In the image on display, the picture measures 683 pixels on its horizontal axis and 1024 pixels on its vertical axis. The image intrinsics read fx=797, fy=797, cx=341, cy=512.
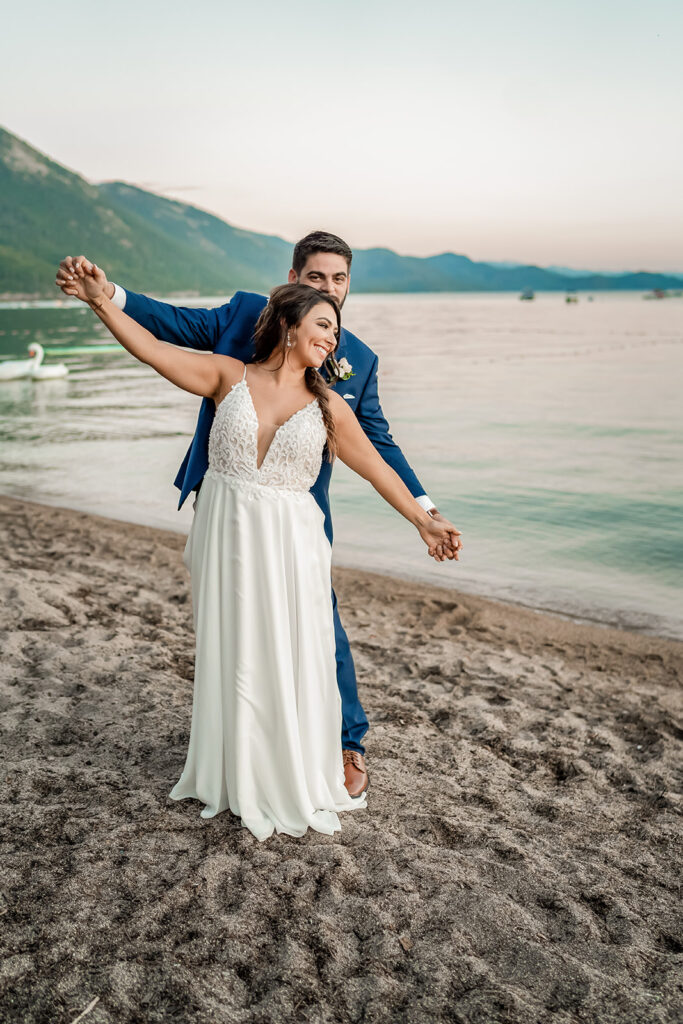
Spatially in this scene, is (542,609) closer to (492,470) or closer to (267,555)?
(267,555)

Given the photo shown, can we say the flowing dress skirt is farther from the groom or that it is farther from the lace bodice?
Result: the groom

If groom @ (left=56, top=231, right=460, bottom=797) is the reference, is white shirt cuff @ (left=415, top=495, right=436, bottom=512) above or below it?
below

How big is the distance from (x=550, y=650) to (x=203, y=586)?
4.15 meters

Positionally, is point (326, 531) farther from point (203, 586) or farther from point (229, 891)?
point (229, 891)

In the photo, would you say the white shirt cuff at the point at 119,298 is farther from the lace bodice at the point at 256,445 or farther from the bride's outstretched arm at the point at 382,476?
the bride's outstretched arm at the point at 382,476

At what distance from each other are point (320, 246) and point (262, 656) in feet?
6.04

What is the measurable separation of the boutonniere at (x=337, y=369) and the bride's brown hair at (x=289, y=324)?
0.62ft

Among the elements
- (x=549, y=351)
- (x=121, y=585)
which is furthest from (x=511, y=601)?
(x=549, y=351)

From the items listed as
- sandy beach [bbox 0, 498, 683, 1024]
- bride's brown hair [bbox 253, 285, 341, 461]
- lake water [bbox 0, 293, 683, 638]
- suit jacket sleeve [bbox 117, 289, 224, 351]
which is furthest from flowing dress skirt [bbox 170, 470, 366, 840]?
lake water [bbox 0, 293, 683, 638]

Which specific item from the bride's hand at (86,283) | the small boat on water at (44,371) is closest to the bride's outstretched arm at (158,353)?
the bride's hand at (86,283)

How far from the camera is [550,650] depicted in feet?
22.0

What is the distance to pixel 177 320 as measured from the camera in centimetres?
338

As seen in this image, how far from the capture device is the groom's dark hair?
360 centimetres

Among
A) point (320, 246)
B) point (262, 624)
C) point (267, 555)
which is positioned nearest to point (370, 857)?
point (262, 624)
